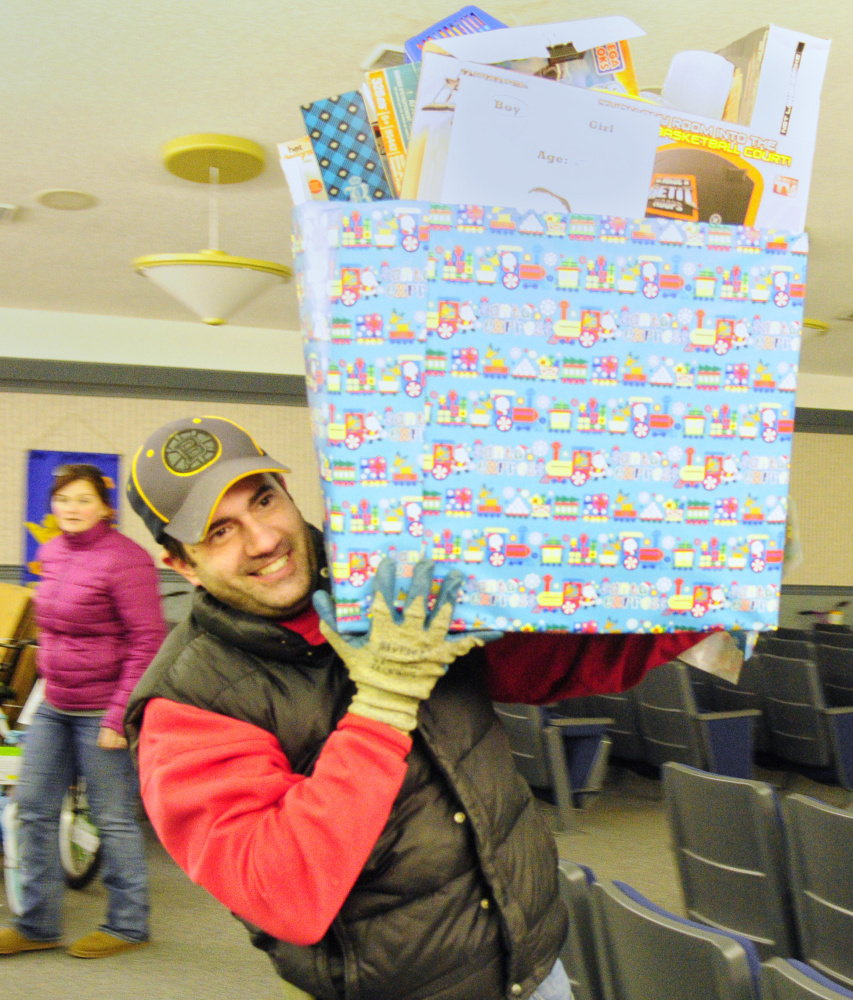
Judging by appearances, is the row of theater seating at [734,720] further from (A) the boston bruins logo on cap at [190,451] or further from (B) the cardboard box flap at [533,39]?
(B) the cardboard box flap at [533,39]

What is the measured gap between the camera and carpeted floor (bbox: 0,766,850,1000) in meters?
3.17

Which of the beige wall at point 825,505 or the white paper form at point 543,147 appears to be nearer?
the white paper form at point 543,147

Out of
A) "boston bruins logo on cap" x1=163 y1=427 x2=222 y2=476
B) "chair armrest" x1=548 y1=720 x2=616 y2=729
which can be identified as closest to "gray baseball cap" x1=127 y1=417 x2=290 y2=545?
"boston bruins logo on cap" x1=163 y1=427 x2=222 y2=476

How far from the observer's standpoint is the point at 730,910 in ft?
8.77

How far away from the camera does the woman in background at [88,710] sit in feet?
10.8

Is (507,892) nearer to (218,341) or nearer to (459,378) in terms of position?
(459,378)

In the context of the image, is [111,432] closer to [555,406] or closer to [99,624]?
[99,624]

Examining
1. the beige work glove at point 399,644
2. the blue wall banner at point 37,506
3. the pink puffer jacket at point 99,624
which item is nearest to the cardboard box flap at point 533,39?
the beige work glove at point 399,644

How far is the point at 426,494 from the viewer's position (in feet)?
3.28

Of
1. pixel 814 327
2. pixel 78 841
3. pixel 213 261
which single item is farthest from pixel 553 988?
pixel 814 327

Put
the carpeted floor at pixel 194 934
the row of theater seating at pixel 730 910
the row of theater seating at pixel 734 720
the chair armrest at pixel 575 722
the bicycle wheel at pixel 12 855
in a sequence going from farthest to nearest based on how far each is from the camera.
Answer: the row of theater seating at pixel 734 720
the chair armrest at pixel 575 722
the bicycle wheel at pixel 12 855
the carpeted floor at pixel 194 934
the row of theater seating at pixel 730 910

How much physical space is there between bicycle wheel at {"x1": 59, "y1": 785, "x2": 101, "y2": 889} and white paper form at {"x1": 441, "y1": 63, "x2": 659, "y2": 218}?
3.68 meters

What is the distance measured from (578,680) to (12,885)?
301 centimetres

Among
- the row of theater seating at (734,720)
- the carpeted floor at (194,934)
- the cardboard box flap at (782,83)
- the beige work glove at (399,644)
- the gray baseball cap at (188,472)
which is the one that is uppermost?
the cardboard box flap at (782,83)
